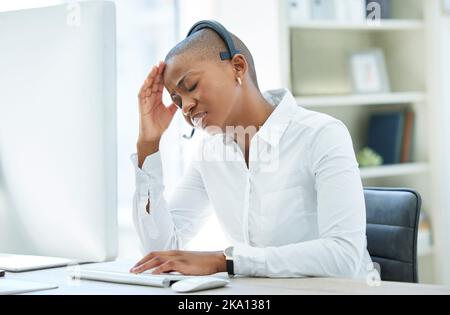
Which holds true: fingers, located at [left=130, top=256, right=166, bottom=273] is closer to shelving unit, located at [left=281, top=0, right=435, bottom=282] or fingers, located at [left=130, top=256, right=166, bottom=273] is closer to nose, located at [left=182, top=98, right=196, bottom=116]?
nose, located at [left=182, top=98, right=196, bottom=116]

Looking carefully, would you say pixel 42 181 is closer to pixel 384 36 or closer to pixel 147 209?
pixel 147 209

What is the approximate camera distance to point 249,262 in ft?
4.58

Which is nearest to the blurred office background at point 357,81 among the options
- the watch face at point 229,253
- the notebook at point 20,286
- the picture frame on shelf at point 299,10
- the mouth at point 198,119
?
the picture frame on shelf at point 299,10

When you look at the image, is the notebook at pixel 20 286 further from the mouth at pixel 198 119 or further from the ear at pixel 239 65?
→ the ear at pixel 239 65

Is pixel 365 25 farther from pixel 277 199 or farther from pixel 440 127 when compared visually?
pixel 277 199

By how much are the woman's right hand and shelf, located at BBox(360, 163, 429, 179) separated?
171cm

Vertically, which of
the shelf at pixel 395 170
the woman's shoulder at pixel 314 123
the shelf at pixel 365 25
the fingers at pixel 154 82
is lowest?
the shelf at pixel 395 170

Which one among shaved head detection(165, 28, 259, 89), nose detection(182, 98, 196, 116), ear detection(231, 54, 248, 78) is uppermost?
shaved head detection(165, 28, 259, 89)

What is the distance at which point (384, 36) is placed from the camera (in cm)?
370

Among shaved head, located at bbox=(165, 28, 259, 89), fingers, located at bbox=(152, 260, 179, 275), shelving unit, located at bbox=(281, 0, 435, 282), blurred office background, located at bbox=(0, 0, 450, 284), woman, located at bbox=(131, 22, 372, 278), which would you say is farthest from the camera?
shelving unit, located at bbox=(281, 0, 435, 282)

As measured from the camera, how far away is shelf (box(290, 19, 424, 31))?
3.10m

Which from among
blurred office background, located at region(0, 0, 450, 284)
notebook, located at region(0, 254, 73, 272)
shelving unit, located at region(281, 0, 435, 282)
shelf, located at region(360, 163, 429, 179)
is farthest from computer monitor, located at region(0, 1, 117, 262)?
shelf, located at region(360, 163, 429, 179)

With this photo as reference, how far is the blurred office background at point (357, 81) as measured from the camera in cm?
323

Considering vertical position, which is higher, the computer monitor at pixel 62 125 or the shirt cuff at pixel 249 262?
the computer monitor at pixel 62 125
